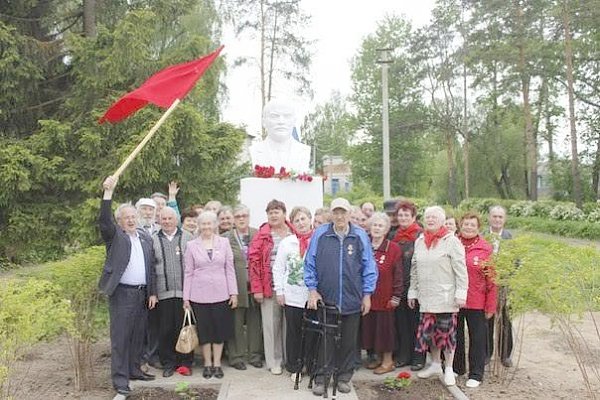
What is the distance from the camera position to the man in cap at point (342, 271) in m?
4.70

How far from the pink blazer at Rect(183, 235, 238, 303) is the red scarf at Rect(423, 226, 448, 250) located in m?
1.78

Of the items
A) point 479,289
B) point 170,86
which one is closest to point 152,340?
point 170,86

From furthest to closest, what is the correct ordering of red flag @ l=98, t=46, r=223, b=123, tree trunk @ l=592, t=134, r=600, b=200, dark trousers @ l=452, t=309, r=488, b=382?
tree trunk @ l=592, t=134, r=600, b=200 < red flag @ l=98, t=46, r=223, b=123 < dark trousers @ l=452, t=309, r=488, b=382

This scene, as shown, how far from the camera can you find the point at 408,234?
17.8 ft

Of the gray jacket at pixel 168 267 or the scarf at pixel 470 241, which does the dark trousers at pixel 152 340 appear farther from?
the scarf at pixel 470 241

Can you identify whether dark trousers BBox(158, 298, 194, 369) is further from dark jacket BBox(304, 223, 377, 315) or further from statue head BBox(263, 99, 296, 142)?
statue head BBox(263, 99, 296, 142)

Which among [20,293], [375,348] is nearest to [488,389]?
[375,348]

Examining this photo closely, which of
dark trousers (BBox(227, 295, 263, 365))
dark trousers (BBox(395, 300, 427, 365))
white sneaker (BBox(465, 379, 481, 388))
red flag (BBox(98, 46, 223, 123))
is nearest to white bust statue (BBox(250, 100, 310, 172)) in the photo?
red flag (BBox(98, 46, 223, 123))

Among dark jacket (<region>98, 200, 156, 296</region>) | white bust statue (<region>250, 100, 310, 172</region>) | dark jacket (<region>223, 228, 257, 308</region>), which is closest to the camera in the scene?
dark jacket (<region>98, 200, 156, 296</region>)

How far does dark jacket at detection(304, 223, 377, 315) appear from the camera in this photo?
15.4 ft

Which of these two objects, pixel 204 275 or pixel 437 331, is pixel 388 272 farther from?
pixel 204 275

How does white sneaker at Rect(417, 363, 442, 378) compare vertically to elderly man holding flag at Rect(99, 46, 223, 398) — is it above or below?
below

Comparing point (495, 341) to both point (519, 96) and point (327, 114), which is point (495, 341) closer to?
point (519, 96)

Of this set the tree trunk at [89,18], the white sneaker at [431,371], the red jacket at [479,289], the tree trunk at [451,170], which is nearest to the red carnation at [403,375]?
the white sneaker at [431,371]
